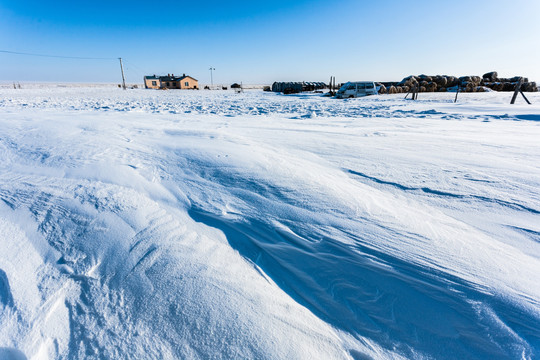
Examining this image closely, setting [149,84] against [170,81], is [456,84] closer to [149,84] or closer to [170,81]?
[170,81]

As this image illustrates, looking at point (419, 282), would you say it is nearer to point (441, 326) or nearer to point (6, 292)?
point (441, 326)

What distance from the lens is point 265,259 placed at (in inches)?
51.6

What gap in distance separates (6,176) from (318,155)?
2883 millimetres

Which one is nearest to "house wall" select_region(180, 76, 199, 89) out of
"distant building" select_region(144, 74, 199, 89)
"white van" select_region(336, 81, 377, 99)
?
"distant building" select_region(144, 74, 199, 89)

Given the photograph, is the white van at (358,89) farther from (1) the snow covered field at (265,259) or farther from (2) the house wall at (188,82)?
(2) the house wall at (188,82)

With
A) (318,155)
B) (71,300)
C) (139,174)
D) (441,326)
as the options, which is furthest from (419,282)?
(139,174)

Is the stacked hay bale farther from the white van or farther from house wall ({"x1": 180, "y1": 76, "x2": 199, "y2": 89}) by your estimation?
house wall ({"x1": 180, "y1": 76, "x2": 199, "y2": 89})

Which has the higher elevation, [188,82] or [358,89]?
[188,82]

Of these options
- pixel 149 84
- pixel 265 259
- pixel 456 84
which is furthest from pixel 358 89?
pixel 149 84

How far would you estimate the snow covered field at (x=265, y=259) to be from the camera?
3.08 ft

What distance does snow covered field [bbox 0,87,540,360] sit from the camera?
36.9 inches

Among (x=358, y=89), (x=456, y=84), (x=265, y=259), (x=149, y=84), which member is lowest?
(x=265, y=259)

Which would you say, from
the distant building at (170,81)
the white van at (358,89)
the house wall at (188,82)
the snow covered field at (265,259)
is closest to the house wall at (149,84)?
the distant building at (170,81)

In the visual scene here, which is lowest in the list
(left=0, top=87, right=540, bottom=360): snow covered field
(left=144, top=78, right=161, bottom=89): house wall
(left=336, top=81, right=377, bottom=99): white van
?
(left=0, top=87, right=540, bottom=360): snow covered field
